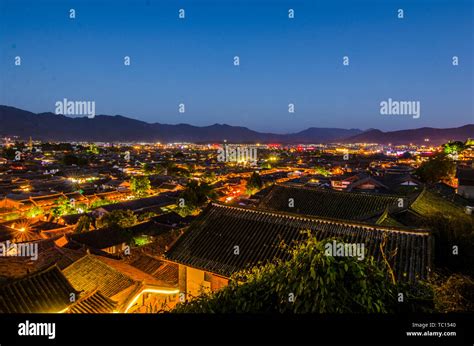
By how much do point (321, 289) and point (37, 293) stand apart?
305 inches

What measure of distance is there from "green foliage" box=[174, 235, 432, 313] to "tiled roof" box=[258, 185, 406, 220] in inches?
410

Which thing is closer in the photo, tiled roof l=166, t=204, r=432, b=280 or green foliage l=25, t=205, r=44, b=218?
tiled roof l=166, t=204, r=432, b=280

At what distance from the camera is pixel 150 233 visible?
23.6 meters

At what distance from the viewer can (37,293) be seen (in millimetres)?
7977

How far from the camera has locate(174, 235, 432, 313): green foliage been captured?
3.36 metres

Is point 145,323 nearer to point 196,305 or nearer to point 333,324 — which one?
point 196,305

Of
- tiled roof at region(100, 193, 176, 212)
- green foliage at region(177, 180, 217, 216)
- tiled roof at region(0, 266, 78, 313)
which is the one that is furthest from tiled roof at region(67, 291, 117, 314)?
tiled roof at region(100, 193, 176, 212)

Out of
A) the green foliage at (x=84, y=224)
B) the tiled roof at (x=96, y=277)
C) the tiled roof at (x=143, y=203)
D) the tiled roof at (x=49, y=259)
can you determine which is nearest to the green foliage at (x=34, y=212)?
the tiled roof at (x=143, y=203)

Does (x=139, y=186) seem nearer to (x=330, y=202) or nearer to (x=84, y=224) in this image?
(x=84, y=224)

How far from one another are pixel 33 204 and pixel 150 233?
659 inches

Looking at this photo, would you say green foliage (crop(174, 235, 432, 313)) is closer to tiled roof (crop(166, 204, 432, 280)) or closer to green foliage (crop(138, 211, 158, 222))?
tiled roof (crop(166, 204, 432, 280))

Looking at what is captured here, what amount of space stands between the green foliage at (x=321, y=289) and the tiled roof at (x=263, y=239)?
4.34 m

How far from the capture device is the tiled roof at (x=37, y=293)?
7.39 meters
